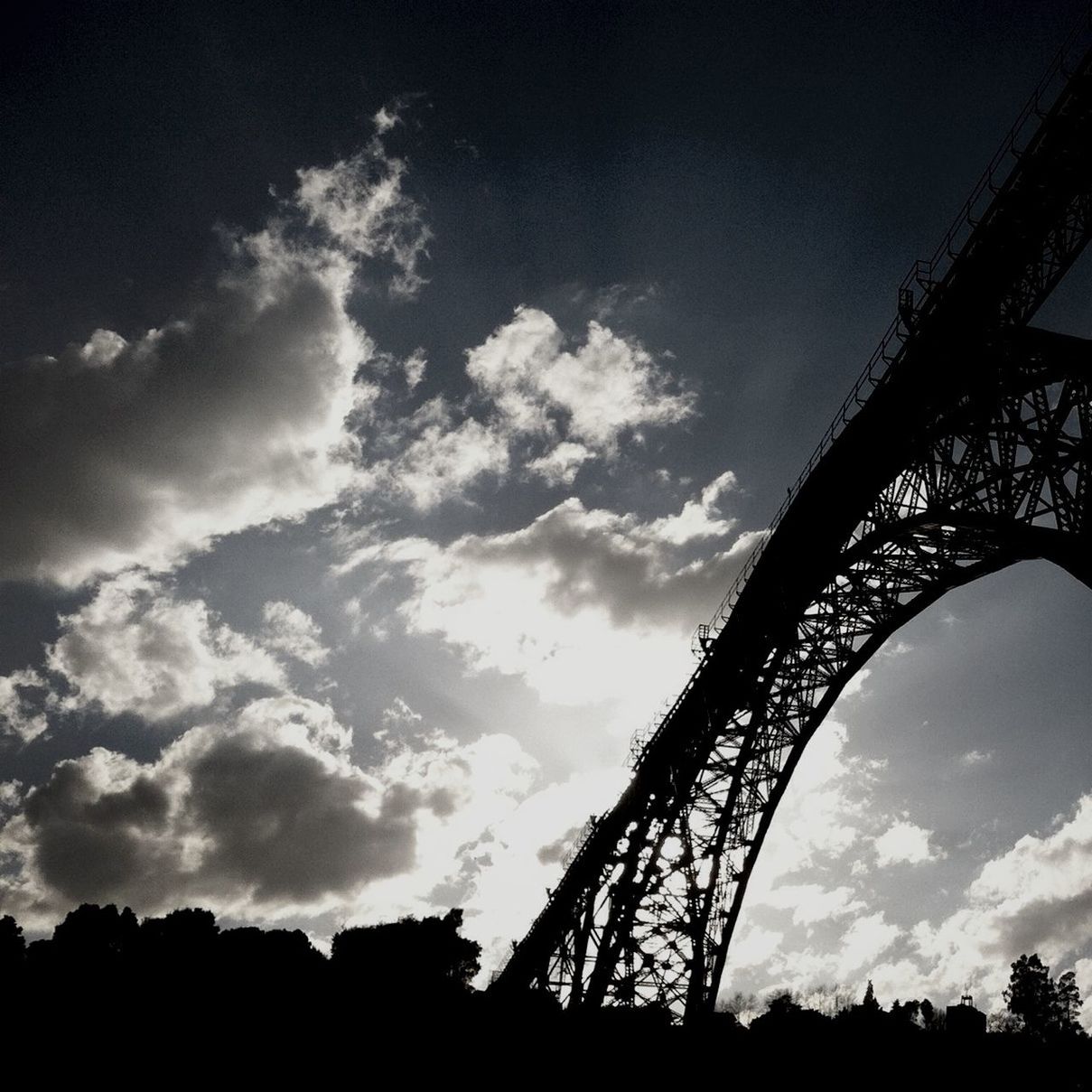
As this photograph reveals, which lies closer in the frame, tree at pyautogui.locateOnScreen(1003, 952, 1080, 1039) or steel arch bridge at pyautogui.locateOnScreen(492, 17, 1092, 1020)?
steel arch bridge at pyautogui.locateOnScreen(492, 17, 1092, 1020)

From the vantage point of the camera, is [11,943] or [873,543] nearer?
[873,543]

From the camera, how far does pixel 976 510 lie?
1316 cm

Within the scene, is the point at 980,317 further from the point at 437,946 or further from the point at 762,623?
the point at 437,946

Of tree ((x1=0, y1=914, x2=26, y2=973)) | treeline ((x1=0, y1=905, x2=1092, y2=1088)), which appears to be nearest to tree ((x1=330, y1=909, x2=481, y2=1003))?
treeline ((x1=0, y1=905, x2=1092, y2=1088))

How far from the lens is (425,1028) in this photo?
67.4ft

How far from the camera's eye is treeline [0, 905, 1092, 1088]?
19125 millimetres

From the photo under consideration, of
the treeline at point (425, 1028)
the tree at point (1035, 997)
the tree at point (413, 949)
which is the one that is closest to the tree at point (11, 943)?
the treeline at point (425, 1028)

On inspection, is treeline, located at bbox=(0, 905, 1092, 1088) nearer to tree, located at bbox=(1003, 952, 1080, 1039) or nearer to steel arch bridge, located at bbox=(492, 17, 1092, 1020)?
steel arch bridge, located at bbox=(492, 17, 1092, 1020)

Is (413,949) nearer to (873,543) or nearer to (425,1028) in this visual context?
(425,1028)

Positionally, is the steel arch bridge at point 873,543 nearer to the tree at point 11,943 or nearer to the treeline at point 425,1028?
the treeline at point 425,1028

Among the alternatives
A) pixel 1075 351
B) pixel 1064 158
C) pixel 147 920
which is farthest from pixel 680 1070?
pixel 147 920

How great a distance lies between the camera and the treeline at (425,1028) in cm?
1912

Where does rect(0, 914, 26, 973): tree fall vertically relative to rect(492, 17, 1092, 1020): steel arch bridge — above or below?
below

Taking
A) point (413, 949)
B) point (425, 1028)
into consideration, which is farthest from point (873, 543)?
point (413, 949)
